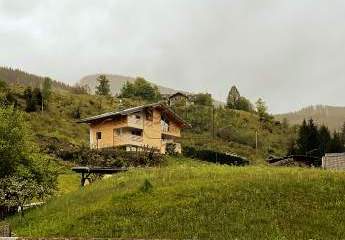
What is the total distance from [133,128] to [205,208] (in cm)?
5723

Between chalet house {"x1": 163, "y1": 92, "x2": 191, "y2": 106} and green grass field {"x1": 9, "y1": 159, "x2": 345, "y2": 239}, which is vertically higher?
chalet house {"x1": 163, "y1": 92, "x2": 191, "y2": 106}

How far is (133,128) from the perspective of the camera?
87.5 m

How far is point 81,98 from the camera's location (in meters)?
129

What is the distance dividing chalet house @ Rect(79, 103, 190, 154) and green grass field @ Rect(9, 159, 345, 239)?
47699 mm

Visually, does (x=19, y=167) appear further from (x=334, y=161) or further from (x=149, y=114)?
(x=149, y=114)

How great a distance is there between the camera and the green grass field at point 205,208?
92.8 ft

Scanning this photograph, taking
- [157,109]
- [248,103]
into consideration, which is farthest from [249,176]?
[248,103]

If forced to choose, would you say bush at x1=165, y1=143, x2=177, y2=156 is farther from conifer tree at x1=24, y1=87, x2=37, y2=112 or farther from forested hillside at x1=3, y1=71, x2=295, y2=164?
conifer tree at x1=24, y1=87, x2=37, y2=112

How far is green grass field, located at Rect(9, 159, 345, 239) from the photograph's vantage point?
2828 centimetres

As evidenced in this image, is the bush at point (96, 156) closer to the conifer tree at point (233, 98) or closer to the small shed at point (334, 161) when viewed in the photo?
the small shed at point (334, 161)

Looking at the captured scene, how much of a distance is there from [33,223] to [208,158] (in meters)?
54.7

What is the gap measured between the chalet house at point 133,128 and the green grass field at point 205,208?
4770cm

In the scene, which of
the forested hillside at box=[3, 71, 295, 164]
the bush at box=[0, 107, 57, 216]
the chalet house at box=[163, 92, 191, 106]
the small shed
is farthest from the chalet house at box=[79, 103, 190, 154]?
the chalet house at box=[163, 92, 191, 106]

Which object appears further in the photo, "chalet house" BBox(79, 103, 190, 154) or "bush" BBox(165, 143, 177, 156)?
"bush" BBox(165, 143, 177, 156)
